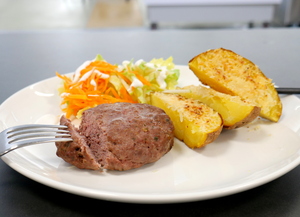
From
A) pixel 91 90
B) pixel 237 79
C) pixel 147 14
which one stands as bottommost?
pixel 147 14

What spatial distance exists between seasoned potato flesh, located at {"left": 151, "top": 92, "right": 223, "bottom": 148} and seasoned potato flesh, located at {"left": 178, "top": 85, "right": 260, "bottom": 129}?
4 centimetres

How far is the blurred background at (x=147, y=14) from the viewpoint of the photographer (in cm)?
511

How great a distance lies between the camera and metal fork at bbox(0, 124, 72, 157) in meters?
1.16

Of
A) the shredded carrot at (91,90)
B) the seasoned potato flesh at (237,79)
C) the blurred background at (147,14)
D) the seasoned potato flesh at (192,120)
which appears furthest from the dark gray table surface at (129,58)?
the blurred background at (147,14)

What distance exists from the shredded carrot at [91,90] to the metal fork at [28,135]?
1.44ft

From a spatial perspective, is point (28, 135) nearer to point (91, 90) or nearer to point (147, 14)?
point (91, 90)

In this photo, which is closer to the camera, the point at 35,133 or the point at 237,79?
the point at 35,133

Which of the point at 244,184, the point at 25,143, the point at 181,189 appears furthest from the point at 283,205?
the point at 25,143

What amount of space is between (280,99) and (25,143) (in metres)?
1.16

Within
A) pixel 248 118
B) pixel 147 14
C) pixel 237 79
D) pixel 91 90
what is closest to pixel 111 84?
pixel 91 90

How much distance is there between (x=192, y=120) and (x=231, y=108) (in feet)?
0.60

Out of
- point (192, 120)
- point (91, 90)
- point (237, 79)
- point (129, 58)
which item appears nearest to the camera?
point (192, 120)

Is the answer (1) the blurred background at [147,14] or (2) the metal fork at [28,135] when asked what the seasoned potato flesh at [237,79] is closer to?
(2) the metal fork at [28,135]

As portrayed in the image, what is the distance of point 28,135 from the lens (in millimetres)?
1239
